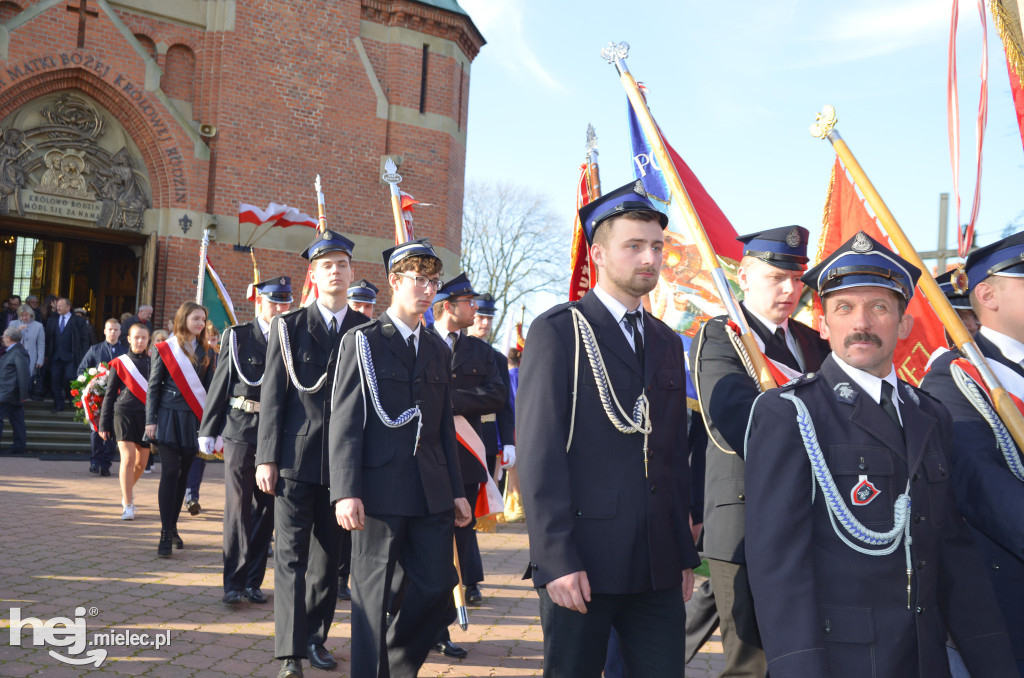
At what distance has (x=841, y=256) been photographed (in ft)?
9.20

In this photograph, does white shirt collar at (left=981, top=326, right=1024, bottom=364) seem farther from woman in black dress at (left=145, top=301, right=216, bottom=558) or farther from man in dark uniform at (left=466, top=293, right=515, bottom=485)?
woman in black dress at (left=145, top=301, right=216, bottom=558)

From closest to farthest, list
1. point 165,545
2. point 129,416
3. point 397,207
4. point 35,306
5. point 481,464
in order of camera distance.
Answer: point 481,464 < point 397,207 < point 165,545 < point 129,416 < point 35,306

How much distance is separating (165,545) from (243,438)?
2208mm

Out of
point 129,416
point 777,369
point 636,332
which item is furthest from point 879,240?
point 129,416

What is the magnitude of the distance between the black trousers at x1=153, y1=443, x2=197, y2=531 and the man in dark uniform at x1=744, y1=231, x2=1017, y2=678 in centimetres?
663

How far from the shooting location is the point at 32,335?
1677 centimetres

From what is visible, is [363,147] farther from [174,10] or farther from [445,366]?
[445,366]

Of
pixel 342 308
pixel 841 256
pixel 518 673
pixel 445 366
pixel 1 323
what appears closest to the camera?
pixel 841 256

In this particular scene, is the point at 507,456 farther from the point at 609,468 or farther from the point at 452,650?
the point at 609,468

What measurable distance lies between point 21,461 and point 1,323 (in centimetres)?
442

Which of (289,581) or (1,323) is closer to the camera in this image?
(289,581)

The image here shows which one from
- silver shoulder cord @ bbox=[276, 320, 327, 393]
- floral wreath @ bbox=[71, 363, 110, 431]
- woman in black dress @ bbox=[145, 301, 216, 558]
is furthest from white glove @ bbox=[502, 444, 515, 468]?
floral wreath @ bbox=[71, 363, 110, 431]

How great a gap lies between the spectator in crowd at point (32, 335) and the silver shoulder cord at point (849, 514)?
16.8m

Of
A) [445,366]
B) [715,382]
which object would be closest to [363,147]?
[445,366]
